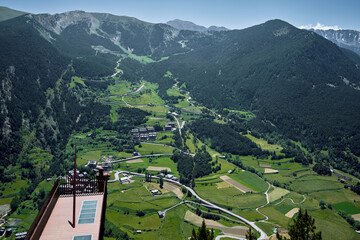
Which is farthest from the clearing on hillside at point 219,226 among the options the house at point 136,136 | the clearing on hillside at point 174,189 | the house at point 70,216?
the house at point 136,136

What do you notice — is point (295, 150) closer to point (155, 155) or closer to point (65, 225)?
point (155, 155)

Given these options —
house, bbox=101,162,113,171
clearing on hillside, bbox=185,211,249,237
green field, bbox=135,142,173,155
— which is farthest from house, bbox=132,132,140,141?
clearing on hillside, bbox=185,211,249,237

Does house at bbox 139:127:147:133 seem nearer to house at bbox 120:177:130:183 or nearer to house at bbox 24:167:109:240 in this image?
house at bbox 120:177:130:183

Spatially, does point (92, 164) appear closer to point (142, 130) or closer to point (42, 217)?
point (142, 130)

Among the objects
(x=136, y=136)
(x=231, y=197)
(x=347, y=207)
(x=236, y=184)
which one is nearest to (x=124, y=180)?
(x=231, y=197)

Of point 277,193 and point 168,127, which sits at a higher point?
point 168,127

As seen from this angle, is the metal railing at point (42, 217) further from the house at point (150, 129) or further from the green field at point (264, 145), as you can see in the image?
the green field at point (264, 145)

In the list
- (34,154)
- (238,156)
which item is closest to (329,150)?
(238,156)
